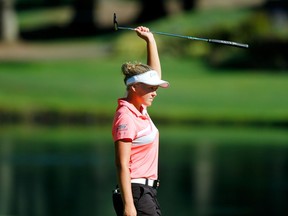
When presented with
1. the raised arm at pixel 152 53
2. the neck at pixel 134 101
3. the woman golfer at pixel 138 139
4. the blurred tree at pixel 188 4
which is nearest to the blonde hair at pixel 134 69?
the woman golfer at pixel 138 139

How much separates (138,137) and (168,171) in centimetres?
1181

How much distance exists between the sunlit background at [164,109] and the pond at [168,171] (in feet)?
0.07

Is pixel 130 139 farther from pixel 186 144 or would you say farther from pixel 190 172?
pixel 186 144

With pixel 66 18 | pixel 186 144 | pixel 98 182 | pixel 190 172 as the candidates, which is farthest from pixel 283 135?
pixel 66 18

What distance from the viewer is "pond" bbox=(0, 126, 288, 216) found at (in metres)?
14.8

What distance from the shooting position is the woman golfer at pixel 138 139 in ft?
23.4

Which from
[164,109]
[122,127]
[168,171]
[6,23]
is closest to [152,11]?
[6,23]

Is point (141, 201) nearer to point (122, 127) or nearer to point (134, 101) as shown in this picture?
point (122, 127)

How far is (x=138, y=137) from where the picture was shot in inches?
283

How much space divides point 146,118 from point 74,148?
15998mm

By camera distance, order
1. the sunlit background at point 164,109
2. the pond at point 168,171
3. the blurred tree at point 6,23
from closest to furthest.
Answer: the pond at point 168,171, the sunlit background at point 164,109, the blurred tree at point 6,23

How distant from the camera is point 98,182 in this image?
Result: 57.7 ft

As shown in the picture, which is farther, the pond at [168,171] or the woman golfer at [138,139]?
the pond at [168,171]

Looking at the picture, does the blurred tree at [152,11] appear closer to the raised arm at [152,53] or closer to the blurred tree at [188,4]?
the blurred tree at [188,4]
